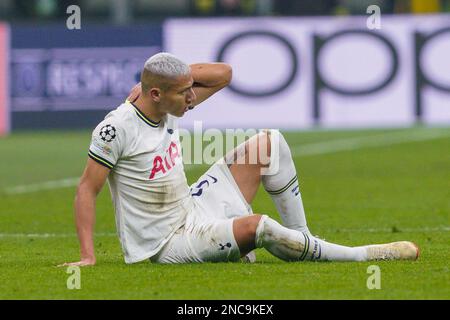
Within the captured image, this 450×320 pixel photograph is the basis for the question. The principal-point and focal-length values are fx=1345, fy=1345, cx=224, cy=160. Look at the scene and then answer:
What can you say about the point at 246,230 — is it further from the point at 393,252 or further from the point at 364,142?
the point at 364,142

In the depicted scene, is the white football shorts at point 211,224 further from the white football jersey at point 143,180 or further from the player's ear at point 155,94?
the player's ear at point 155,94

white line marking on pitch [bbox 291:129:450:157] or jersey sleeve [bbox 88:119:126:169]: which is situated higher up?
jersey sleeve [bbox 88:119:126:169]

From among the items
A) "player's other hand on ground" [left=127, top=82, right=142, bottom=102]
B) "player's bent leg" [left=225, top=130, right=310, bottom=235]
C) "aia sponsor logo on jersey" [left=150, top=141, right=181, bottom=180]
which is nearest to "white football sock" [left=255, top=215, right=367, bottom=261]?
"player's bent leg" [left=225, top=130, right=310, bottom=235]

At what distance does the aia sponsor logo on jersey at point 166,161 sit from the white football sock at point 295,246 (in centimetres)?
69

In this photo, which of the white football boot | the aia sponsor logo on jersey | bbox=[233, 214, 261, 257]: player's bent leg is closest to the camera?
bbox=[233, 214, 261, 257]: player's bent leg

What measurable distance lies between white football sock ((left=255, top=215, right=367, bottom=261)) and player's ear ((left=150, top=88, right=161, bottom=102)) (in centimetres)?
93

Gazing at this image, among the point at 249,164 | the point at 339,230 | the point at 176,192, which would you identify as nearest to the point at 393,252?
the point at 249,164

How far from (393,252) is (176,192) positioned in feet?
4.50

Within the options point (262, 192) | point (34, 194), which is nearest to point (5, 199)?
point (34, 194)

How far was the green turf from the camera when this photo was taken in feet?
23.4

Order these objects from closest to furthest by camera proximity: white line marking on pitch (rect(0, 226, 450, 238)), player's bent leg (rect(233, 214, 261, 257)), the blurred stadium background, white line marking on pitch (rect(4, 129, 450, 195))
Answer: player's bent leg (rect(233, 214, 261, 257)) → white line marking on pitch (rect(0, 226, 450, 238)) → white line marking on pitch (rect(4, 129, 450, 195)) → the blurred stadium background

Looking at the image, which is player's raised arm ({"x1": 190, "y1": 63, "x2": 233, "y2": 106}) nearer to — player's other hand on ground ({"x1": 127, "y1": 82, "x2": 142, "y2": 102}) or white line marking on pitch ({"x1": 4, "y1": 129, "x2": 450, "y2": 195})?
player's other hand on ground ({"x1": 127, "y1": 82, "x2": 142, "y2": 102})

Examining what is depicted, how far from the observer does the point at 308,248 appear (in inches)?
316
